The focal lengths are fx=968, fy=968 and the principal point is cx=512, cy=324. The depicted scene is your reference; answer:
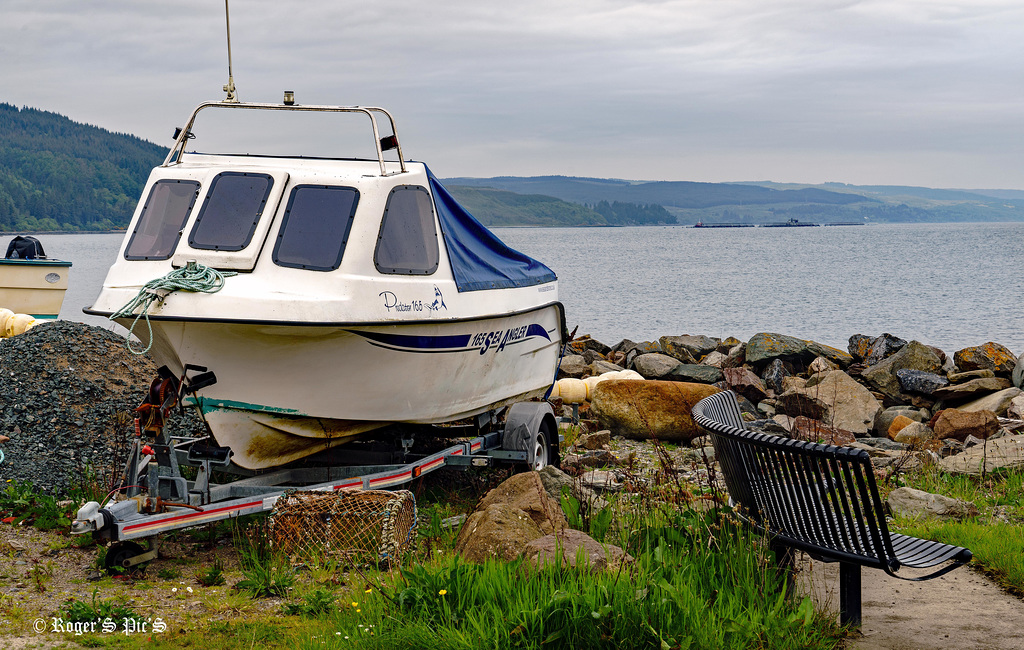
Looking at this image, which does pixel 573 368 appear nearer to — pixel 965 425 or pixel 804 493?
pixel 965 425

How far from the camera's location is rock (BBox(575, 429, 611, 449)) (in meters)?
10.7

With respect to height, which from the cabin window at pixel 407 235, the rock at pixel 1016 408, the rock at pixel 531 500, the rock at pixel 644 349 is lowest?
the rock at pixel 644 349

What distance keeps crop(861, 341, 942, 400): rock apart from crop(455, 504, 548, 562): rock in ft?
42.7

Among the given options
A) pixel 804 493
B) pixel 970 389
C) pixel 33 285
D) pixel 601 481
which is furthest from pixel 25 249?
pixel 804 493

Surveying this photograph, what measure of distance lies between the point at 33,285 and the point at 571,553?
20.3 metres

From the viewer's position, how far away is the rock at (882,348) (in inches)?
805

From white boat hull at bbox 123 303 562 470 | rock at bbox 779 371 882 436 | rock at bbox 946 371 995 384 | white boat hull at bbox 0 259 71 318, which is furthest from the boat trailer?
white boat hull at bbox 0 259 71 318

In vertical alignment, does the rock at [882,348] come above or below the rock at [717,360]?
above

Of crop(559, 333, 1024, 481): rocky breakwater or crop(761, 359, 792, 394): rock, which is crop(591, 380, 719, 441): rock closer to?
crop(559, 333, 1024, 481): rocky breakwater

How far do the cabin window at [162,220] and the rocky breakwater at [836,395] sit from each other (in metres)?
3.93

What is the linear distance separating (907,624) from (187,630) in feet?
12.2

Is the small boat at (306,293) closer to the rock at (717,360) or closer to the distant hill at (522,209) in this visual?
the rock at (717,360)

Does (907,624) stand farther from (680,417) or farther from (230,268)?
(680,417)

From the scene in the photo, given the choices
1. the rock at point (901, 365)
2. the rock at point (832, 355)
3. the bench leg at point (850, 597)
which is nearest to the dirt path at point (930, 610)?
the bench leg at point (850, 597)
